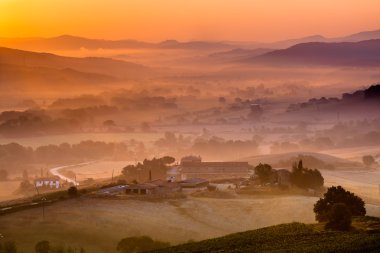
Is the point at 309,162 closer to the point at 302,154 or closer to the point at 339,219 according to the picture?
the point at 302,154

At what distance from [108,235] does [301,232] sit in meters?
20.8

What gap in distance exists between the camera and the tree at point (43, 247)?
220 feet

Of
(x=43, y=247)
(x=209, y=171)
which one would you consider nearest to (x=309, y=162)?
(x=209, y=171)

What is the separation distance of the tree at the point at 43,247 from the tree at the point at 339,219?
25.4 metres

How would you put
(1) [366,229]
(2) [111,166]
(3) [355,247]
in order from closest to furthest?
(3) [355,247]
(1) [366,229]
(2) [111,166]

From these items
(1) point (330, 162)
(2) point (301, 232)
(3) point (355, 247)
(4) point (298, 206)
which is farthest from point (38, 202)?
(1) point (330, 162)

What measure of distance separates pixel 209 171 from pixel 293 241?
86369 millimetres

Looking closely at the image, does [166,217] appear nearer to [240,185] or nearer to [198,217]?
[198,217]

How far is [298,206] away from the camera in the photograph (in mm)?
90688

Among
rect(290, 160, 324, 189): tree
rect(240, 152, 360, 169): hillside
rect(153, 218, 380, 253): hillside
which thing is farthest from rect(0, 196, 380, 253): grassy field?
rect(240, 152, 360, 169): hillside

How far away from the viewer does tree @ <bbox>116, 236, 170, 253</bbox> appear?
2726 inches

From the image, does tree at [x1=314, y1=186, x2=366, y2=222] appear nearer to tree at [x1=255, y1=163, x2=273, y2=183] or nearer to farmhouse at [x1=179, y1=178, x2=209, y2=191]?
farmhouse at [x1=179, y1=178, x2=209, y2=191]

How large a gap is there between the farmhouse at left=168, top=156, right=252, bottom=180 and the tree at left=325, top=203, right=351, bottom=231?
7014 cm

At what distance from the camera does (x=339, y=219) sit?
6681 cm
